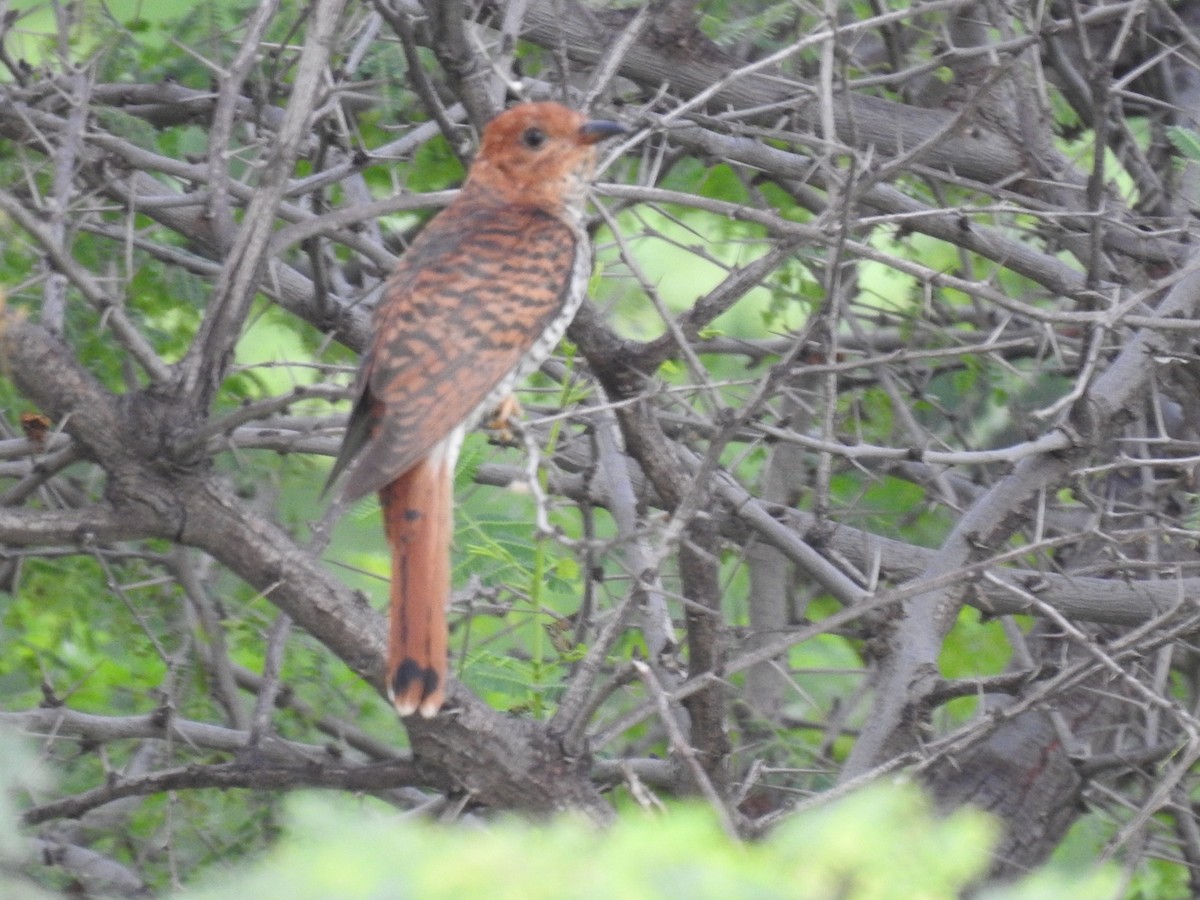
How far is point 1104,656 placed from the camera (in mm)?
3127

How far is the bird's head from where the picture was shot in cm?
397

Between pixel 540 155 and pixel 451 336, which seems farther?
pixel 540 155

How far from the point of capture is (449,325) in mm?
3791

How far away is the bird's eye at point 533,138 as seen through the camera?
4039 millimetres

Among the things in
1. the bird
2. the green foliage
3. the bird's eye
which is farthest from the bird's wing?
the green foliage

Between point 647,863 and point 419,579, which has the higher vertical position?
point 647,863

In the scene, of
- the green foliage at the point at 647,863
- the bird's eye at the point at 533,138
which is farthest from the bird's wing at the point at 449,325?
the green foliage at the point at 647,863

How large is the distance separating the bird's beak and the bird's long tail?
0.90 m

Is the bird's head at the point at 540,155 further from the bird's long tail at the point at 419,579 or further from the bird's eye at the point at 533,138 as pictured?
the bird's long tail at the point at 419,579

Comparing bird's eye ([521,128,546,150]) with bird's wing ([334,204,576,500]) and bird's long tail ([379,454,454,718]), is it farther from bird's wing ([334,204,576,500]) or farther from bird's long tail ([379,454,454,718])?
bird's long tail ([379,454,454,718])

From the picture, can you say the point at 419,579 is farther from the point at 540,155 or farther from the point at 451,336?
the point at 540,155

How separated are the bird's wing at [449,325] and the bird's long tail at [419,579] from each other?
90 mm

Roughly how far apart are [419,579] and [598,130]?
4.22 feet

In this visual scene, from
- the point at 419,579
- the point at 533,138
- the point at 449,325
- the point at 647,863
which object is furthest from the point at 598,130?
the point at 647,863
